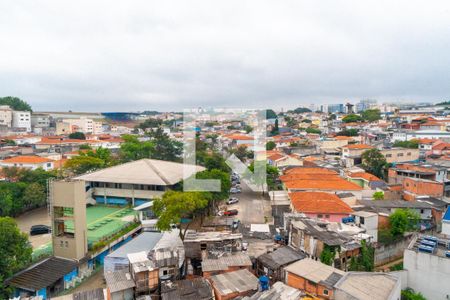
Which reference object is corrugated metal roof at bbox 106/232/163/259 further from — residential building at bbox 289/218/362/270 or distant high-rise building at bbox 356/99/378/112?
distant high-rise building at bbox 356/99/378/112

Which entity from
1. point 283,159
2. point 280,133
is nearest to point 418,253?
point 283,159

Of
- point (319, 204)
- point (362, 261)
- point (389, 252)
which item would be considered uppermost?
point (319, 204)

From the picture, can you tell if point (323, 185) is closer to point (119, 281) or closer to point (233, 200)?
point (233, 200)

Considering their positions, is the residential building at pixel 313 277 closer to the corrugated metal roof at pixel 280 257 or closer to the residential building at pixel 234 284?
the corrugated metal roof at pixel 280 257

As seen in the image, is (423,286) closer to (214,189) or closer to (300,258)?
(300,258)

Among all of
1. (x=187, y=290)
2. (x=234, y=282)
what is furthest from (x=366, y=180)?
(x=187, y=290)


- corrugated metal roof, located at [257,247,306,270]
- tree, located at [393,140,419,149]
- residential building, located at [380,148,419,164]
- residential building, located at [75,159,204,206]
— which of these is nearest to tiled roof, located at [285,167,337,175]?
residential building, located at [380,148,419,164]

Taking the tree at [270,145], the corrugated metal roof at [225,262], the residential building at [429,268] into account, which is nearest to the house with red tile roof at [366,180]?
the residential building at [429,268]

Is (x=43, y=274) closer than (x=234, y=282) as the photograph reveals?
No
